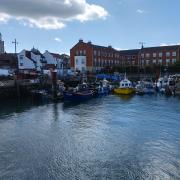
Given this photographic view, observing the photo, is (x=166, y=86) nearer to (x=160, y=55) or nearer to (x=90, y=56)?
(x=90, y=56)

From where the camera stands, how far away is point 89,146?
72.9ft

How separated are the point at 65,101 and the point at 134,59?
71494 mm

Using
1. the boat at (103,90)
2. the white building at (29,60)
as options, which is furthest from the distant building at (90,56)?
the boat at (103,90)

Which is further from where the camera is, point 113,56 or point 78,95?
point 113,56

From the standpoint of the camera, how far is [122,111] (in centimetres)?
3959

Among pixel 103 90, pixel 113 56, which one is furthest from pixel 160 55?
pixel 103 90

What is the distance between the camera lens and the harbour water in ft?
56.0

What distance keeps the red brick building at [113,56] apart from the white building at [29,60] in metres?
13.9

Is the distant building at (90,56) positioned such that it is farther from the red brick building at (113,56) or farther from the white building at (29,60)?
the white building at (29,60)

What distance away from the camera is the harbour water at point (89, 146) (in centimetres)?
1706

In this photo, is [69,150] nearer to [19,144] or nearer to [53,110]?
[19,144]

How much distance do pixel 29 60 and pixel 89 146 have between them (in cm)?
7369

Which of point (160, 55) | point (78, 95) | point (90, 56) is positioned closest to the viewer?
point (78, 95)

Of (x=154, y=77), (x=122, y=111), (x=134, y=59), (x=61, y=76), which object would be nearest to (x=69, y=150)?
(x=122, y=111)
